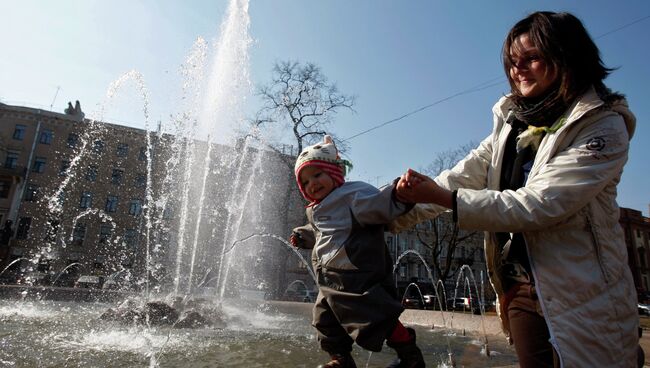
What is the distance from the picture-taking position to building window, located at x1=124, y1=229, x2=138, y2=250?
125 feet

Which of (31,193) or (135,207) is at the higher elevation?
(31,193)

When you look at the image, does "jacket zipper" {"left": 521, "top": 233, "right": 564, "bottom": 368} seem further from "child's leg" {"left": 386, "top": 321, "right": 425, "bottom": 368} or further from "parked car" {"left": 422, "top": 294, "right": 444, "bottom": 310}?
"parked car" {"left": 422, "top": 294, "right": 444, "bottom": 310}

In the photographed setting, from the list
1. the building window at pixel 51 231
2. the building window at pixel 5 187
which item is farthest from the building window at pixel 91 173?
the building window at pixel 5 187

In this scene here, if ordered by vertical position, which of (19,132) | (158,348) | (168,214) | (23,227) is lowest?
(158,348)

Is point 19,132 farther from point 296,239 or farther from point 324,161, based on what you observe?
point 324,161

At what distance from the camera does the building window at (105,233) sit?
36.7m

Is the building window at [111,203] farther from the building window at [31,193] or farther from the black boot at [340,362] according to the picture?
the black boot at [340,362]

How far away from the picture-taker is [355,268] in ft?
6.66

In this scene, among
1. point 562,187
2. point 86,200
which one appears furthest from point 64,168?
point 562,187

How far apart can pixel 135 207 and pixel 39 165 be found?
30.6 feet

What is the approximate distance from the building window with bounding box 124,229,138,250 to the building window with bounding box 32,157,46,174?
9.73m

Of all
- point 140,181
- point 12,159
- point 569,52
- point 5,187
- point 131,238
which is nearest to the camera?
point 569,52

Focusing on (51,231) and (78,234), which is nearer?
(78,234)

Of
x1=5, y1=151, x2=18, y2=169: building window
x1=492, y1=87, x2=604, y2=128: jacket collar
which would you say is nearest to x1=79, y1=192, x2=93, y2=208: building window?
x1=5, y1=151, x2=18, y2=169: building window
